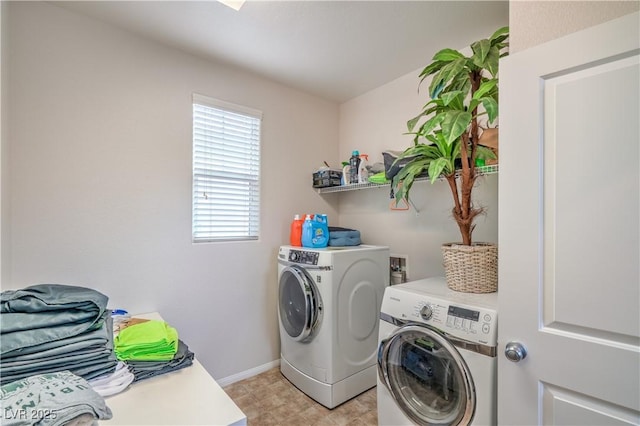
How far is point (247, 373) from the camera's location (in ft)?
7.91

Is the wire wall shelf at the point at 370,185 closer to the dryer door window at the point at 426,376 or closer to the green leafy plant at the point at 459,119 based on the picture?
the green leafy plant at the point at 459,119

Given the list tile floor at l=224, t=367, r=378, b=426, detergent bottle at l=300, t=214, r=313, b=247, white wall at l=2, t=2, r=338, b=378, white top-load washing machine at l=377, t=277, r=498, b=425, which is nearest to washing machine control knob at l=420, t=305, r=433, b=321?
white top-load washing machine at l=377, t=277, r=498, b=425

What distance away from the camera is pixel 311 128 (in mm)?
2879

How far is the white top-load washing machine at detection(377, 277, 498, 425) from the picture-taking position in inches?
45.6

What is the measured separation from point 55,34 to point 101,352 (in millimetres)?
1830

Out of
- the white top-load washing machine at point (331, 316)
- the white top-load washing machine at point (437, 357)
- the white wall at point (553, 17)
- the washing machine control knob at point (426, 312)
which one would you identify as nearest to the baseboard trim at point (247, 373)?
the white top-load washing machine at point (331, 316)

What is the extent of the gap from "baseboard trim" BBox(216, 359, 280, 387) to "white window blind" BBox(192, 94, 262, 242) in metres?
1.08

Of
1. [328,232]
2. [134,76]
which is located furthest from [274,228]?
[134,76]

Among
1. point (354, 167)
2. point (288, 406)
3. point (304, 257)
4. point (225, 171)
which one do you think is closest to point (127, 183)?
point (225, 171)

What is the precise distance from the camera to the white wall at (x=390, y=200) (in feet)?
6.98

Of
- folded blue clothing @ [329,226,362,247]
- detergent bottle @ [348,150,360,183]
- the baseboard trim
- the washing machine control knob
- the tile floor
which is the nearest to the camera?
the washing machine control knob

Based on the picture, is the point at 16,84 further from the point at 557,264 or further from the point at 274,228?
the point at 557,264

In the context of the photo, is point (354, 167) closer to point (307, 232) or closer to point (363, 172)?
point (363, 172)

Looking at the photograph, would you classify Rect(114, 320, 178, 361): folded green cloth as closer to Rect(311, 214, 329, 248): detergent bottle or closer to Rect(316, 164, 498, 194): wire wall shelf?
Rect(311, 214, 329, 248): detergent bottle
